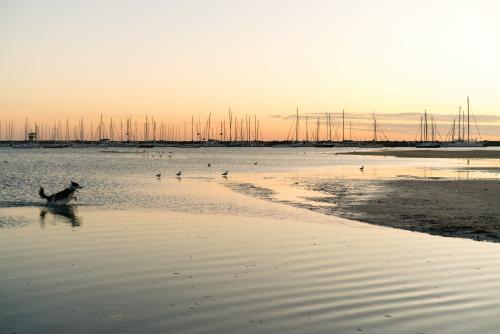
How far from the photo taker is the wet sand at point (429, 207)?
1970 centimetres

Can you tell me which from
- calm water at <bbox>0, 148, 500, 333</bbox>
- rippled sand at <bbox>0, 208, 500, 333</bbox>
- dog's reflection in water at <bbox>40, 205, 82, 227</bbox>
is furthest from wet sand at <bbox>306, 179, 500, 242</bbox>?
dog's reflection in water at <bbox>40, 205, 82, 227</bbox>

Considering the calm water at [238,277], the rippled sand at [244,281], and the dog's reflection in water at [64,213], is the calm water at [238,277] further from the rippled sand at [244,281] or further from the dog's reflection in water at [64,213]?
the dog's reflection in water at [64,213]

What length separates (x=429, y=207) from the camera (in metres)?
26.0

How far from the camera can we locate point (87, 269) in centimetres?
1276

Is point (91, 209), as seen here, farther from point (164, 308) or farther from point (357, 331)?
point (357, 331)

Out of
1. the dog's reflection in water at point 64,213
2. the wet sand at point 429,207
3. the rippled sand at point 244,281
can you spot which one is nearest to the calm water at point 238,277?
the rippled sand at point 244,281

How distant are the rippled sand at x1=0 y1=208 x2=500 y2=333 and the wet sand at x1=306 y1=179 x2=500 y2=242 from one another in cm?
198

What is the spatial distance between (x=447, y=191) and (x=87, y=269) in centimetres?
2645

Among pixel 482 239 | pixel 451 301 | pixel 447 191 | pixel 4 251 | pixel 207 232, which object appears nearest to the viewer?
pixel 451 301

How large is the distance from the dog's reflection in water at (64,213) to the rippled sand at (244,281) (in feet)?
6.35

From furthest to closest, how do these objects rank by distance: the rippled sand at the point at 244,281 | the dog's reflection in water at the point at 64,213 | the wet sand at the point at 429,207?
the dog's reflection in water at the point at 64,213 → the wet sand at the point at 429,207 → the rippled sand at the point at 244,281

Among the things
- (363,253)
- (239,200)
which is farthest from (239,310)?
(239,200)

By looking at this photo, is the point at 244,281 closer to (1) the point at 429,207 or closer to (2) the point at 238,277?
(2) the point at 238,277

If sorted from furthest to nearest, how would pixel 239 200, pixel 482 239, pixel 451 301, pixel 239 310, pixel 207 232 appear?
pixel 239 200, pixel 207 232, pixel 482 239, pixel 451 301, pixel 239 310
